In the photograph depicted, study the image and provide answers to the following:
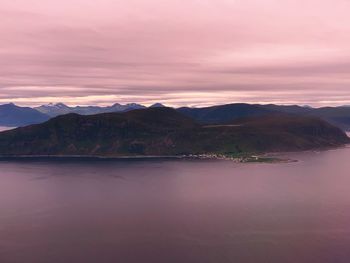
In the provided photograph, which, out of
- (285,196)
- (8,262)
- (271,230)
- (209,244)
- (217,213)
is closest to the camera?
(8,262)

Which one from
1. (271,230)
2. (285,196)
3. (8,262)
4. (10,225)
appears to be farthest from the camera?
(285,196)

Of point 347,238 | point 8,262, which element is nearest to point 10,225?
point 8,262

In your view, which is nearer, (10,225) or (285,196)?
(10,225)

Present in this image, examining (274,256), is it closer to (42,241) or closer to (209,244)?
(209,244)

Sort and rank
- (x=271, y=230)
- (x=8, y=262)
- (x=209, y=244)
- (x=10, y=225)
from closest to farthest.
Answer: (x=8, y=262), (x=209, y=244), (x=271, y=230), (x=10, y=225)

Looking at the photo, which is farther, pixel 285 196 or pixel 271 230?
pixel 285 196

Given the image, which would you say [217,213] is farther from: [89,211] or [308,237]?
[89,211]

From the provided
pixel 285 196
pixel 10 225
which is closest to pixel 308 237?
pixel 285 196

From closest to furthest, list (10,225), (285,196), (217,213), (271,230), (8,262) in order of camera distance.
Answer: (8,262)
(271,230)
(10,225)
(217,213)
(285,196)

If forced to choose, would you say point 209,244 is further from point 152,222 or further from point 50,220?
point 50,220
